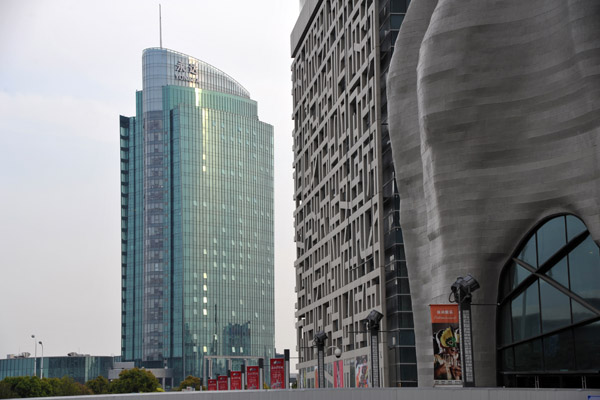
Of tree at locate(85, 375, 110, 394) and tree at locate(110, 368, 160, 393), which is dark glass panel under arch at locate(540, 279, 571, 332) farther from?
tree at locate(85, 375, 110, 394)

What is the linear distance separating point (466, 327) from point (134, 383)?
436ft

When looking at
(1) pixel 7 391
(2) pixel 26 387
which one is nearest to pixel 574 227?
(2) pixel 26 387

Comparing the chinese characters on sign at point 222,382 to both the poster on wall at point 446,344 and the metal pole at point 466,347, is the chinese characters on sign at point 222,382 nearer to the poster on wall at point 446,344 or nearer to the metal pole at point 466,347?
the poster on wall at point 446,344

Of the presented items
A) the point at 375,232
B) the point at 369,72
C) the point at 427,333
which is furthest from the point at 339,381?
the point at 427,333

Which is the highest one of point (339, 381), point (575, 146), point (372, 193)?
point (372, 193)

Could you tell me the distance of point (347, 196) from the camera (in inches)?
3900

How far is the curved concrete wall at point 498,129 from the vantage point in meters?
46.9

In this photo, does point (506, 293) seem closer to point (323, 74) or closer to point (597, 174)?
point (597, 174)

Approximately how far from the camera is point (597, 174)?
45188 mm

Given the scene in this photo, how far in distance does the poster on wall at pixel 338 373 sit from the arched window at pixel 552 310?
156 feet

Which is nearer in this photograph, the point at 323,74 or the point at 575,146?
the point at 575,146

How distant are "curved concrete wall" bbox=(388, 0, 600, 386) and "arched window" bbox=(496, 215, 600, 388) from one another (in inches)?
30.5

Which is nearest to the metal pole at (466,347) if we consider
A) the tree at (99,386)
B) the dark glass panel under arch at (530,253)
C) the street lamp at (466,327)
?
the street lamp at (466,327)

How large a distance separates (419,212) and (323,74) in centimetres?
5528
